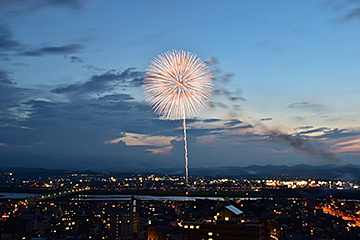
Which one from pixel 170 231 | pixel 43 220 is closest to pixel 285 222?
pixel 170 231

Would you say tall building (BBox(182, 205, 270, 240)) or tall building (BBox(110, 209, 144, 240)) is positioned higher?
tall building (BBox(182, 205, 270, 240))

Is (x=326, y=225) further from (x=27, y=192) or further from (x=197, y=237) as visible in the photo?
(x=27, y=192)

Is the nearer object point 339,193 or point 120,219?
point 120,219

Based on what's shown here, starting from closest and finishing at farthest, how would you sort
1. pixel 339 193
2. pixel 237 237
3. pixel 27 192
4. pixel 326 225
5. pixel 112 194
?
pixel 237 237, pixel 326 225, pixel 339 193, pixel 112 194, pixel 27 192

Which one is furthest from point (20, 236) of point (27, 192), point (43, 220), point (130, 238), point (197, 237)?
point (27, 192)

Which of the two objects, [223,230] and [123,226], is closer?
[223,230]

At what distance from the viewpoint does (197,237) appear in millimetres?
15719

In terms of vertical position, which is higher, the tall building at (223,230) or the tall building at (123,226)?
the tall building at (223,230)

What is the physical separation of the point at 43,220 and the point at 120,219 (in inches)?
335

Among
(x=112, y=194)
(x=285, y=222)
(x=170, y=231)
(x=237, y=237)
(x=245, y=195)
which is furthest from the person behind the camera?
(x=112, y=194)

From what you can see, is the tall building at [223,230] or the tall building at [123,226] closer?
the tall building at [223,230]

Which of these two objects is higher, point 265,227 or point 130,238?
point 265,227

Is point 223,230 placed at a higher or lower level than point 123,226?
higher

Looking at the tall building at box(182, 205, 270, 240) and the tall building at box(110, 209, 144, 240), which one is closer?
the tall building at box(182, 205, 270, 240)
